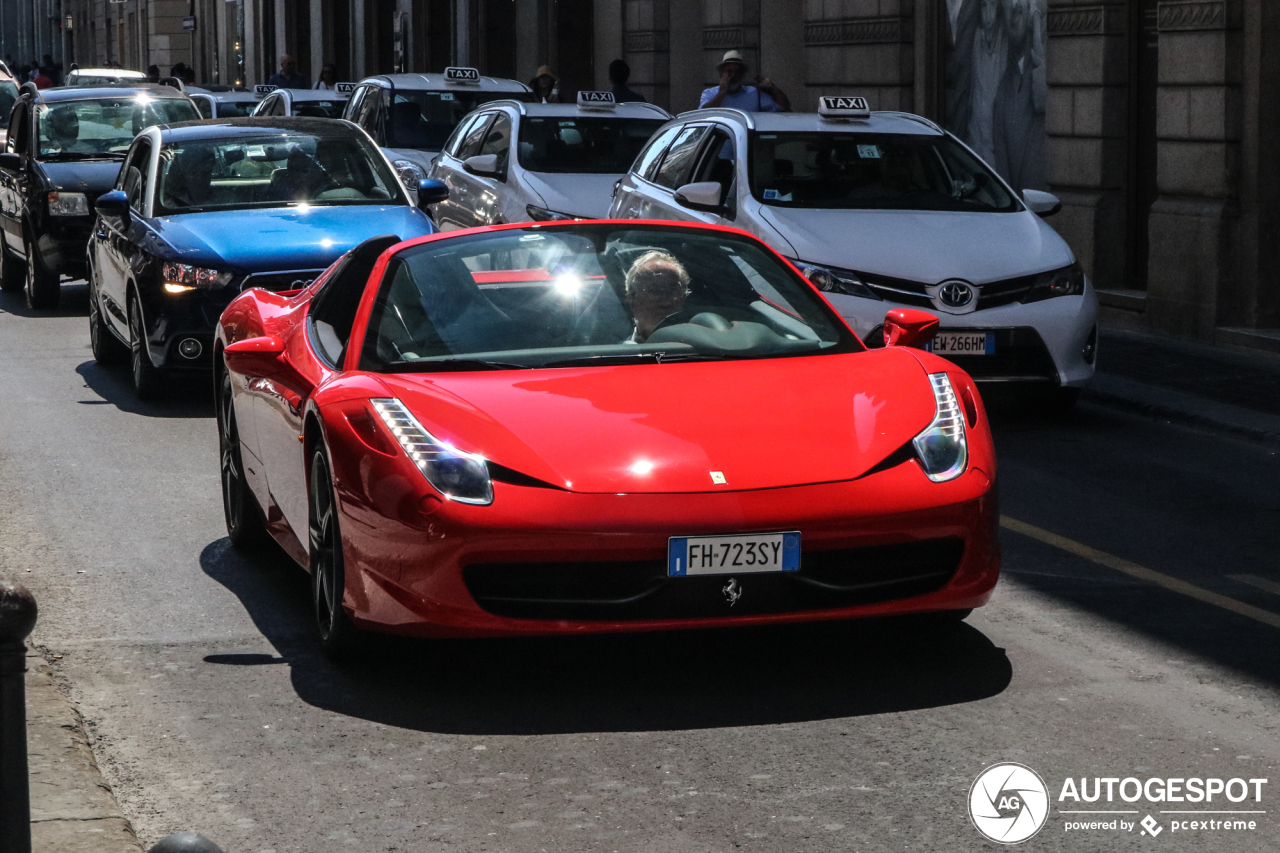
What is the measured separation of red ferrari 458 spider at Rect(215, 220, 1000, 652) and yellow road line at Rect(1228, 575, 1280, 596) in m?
1.48

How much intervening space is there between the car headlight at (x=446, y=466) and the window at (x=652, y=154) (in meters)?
7.93

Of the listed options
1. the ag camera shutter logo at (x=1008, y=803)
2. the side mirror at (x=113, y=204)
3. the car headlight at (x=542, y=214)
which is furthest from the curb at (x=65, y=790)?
the car headlight at (x=542, y=214)

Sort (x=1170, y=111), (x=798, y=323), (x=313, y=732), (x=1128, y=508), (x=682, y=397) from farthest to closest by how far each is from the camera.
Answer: (x=1170, y=111)
(x=1128, y=508)
(x=798, y=323)
(x=682, y=397)
(x=313, y=732)

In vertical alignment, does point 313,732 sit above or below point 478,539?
below

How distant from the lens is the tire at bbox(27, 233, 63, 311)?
17281mm

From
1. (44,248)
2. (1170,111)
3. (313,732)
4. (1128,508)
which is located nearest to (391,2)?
(44,248)

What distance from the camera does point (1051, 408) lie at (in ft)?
36.9

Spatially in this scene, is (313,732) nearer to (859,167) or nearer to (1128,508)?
(1128,508)

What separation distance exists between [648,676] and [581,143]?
11.1 meters

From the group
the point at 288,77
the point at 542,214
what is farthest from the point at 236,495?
the point at 288,77

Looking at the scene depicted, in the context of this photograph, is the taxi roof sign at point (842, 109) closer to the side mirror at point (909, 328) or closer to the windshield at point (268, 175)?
the windshield at point (268, 175)

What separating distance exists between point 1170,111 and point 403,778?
11329 millimetres

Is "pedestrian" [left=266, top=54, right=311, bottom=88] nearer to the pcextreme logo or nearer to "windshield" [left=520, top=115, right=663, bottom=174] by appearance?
"windshield" [left=520, top=115, right=663, bottom=174]

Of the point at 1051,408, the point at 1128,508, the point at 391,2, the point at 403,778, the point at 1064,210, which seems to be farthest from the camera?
the point at 391,2
